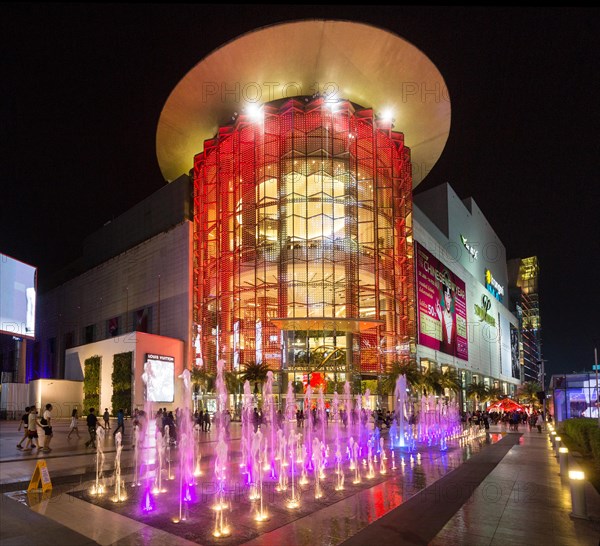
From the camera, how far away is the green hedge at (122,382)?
44.8 meters

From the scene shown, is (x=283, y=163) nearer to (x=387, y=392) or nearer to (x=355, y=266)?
(x=355, y=266)

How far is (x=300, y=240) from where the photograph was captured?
5028 centimetres

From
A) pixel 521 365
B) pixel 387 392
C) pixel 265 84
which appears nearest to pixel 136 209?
pixel 265 84

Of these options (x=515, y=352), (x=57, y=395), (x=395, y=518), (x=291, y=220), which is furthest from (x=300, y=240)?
(x=515, y=352)

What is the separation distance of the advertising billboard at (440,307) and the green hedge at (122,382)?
28847 millimetres

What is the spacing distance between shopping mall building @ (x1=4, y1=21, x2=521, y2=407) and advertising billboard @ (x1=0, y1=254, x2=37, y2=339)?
15823mm

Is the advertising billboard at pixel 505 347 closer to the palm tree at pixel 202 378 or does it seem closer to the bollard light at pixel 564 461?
the palm tree at pixel 202 378

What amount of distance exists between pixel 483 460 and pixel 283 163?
122 feet

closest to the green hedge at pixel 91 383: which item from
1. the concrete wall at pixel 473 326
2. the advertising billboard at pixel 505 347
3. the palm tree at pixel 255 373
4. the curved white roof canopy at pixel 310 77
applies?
the palm tree at pixel 255 373

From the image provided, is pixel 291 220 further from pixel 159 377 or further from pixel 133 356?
pixel 133 356

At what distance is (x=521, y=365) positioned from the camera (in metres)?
142

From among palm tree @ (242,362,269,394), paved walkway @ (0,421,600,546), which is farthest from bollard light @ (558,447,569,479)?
palm tree @ (242,362,269,394)

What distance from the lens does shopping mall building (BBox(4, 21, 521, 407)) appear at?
4975 centimetres

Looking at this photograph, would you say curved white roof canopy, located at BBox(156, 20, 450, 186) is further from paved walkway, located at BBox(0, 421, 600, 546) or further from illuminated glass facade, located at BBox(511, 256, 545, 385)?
illuminated glass facade, located at BBox(511, 256, 545, 385)
